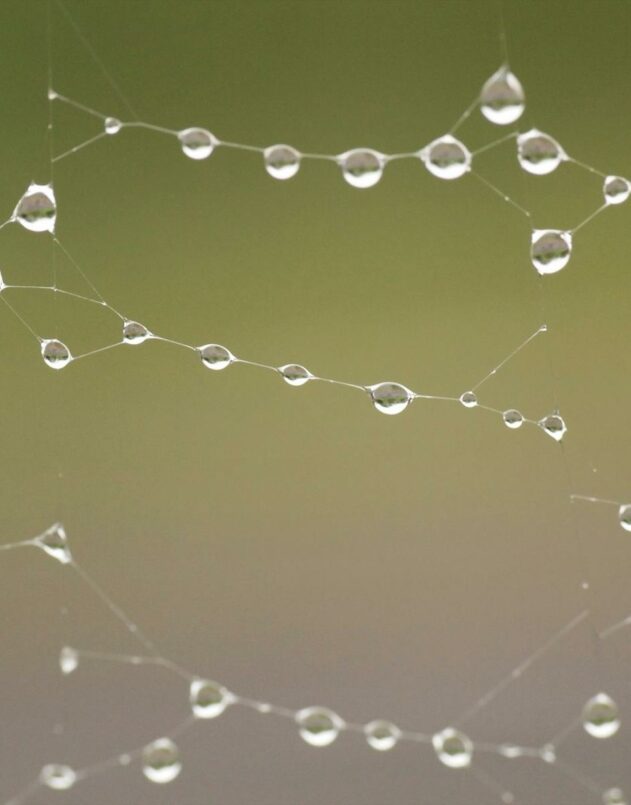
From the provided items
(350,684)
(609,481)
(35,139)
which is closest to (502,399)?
(609,481)

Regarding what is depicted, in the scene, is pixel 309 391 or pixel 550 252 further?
pixel 309 391

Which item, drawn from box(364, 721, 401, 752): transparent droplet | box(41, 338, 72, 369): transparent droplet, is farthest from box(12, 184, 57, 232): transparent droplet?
box(364, 721, 401, 752): transparent droplet

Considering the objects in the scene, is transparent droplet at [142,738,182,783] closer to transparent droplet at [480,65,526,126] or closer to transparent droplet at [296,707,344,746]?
transparent droplet at [296,707,344,746]

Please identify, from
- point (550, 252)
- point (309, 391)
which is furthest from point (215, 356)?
point (309, 391)

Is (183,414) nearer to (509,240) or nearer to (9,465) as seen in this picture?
(9,465)

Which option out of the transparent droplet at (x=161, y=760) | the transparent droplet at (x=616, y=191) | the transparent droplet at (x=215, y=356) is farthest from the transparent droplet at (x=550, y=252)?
the transparent droplet at (x=161, y=760)

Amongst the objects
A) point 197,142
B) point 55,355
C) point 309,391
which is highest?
point 197,142

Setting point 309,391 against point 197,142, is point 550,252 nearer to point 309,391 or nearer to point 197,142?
point 197,142
